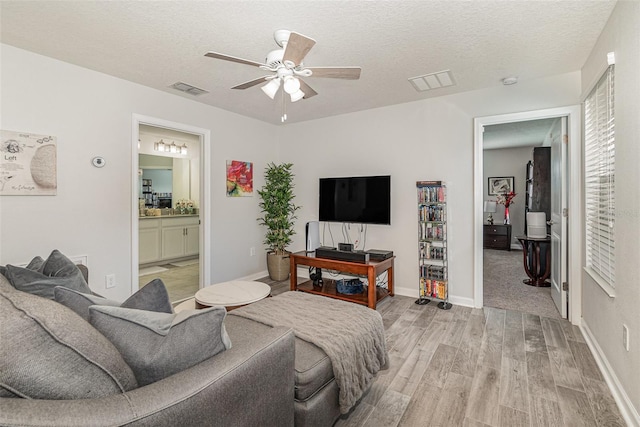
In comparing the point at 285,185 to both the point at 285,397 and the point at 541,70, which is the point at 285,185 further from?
the point at 285,397

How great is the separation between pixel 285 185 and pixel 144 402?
412 centimetres

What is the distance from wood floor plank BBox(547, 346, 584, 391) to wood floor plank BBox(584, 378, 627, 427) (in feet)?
0.18

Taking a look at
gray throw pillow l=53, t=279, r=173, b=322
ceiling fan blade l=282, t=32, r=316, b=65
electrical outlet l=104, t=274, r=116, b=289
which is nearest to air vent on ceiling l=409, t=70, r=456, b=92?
ceiling fan blade l=282, t=32, r=316, b=65

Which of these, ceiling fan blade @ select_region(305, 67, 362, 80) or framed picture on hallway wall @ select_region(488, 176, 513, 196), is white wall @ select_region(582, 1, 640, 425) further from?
framed picture on hallway wall @ select_region(488, 176, 513, 196)

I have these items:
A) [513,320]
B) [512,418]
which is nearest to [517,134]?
[513,320]

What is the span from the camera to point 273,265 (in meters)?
4.67

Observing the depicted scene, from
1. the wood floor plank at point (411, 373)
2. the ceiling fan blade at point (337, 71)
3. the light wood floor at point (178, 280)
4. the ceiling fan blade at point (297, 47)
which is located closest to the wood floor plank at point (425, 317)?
the wood floor plank at point (411, 373)

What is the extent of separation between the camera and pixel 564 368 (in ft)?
7.39

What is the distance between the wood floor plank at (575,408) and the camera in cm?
173

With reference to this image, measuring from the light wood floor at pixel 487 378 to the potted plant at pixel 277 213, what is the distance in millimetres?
2067

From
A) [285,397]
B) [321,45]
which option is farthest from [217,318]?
[321,45]

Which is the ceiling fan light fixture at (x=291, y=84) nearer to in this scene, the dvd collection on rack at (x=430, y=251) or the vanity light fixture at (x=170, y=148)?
the dvd collection on rack at (x=430, y=251)

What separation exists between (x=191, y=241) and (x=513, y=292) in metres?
5.56

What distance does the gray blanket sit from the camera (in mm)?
1582
